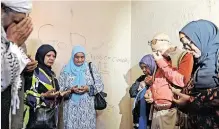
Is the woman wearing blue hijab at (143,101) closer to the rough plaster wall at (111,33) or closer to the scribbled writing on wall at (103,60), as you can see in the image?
the rough plaster wall at (111,33)

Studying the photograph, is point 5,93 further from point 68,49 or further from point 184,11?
point 68,49

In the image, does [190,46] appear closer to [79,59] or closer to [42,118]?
[42,118]

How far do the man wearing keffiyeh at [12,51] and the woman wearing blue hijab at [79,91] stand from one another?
6.82 feet

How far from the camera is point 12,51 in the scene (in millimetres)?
1006

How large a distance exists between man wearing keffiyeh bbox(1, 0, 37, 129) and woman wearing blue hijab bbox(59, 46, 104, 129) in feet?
6.82

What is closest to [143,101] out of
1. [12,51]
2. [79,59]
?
[79,59]

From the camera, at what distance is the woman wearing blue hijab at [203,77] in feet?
5.51

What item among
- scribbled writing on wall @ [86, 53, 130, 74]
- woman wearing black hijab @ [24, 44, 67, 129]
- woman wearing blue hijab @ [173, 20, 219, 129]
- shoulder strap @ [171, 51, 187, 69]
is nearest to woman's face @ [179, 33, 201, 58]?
woman wearing blue hijab @ [173, 20, 219, 129]

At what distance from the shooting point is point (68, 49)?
369 cm

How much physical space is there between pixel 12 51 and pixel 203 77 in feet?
4.00

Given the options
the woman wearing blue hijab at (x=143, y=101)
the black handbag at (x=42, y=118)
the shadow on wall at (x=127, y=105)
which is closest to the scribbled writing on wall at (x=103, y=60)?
the shadow on wall at (x=127, y=105)

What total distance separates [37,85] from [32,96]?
11 cm

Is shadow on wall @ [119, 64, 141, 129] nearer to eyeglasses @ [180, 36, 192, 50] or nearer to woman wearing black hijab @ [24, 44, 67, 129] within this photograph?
woman wearing black hijab @ [24, 44, 67, 129]

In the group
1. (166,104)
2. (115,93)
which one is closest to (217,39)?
(166,104)
